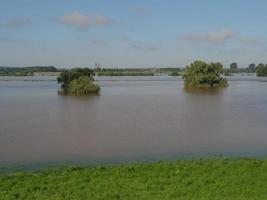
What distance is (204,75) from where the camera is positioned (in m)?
76.6

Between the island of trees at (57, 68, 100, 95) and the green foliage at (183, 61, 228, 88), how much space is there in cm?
1895

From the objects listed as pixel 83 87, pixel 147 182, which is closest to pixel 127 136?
pixel 147 182

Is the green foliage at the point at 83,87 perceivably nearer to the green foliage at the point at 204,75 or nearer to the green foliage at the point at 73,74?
the green foliage at the point at 73,74

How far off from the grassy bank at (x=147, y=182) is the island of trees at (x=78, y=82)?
46568mm

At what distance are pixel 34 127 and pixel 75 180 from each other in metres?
13.8

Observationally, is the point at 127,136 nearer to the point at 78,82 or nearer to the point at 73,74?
the point at 78,82

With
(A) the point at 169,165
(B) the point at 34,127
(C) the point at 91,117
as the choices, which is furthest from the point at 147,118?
(A) the point at 169,165

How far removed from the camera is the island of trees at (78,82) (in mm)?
58688

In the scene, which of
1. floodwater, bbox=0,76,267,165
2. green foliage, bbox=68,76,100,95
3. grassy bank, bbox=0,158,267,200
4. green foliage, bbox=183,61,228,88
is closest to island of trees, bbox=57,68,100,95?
green foliage, bbox=68,76,100,95

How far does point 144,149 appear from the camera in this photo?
17.0 m

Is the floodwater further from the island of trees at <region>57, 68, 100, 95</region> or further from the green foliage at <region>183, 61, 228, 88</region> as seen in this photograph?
the green foliage at <region>183, 61, 228, 88</region>

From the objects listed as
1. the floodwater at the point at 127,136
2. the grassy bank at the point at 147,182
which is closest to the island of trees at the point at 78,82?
the floodwater at the point at 127,136

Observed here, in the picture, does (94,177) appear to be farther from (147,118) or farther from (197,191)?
(147,118)

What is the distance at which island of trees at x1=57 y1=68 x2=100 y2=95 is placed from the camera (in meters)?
58.7
